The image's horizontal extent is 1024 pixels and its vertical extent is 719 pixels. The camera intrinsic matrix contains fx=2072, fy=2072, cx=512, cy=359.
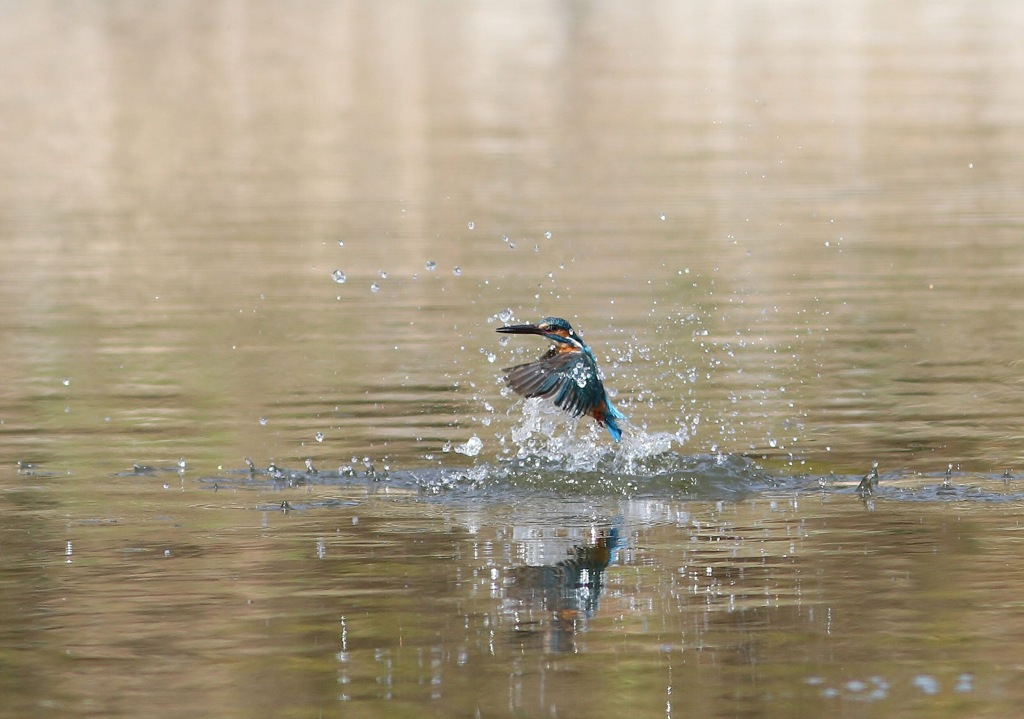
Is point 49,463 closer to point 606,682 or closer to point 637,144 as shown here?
point 606,682

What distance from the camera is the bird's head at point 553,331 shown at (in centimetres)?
1064

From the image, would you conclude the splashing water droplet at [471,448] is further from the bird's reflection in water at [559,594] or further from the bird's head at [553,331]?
the bird's reflection in water at [559,594]

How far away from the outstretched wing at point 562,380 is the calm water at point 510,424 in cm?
48

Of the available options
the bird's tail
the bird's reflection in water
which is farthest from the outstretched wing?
the bird's reflection in water

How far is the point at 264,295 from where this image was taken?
59.9 feet

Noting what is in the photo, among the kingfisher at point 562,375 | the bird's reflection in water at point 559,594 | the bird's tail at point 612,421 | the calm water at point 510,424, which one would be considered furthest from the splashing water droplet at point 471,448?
the bird's reflection in water at point 559,594

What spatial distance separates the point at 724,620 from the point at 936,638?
0.81 m

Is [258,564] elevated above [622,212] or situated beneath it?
situated beneath

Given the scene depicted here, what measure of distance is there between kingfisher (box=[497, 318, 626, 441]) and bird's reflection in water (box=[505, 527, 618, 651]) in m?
1.43

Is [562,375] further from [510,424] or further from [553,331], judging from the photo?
[510,424]

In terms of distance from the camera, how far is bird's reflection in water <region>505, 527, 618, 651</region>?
25.9 feet

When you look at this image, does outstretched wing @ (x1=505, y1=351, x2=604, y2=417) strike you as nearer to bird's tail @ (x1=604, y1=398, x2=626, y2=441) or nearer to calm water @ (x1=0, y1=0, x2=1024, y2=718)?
bird's tail @ (x1=604, y1=398, x2=626, y2=441)

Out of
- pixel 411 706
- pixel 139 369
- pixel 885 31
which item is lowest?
pixel 411 706

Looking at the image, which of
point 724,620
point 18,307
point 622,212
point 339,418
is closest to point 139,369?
point 339,418
